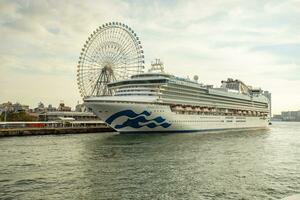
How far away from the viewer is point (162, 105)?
61062mm

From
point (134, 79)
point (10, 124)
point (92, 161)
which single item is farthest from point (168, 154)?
point (10, 124)

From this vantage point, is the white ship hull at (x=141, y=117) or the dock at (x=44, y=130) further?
the dock at (x=44, y=130)

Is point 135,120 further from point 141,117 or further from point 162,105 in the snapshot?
point 162,105

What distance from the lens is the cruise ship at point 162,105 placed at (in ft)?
185

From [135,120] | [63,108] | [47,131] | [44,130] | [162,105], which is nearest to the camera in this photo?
[135,120]

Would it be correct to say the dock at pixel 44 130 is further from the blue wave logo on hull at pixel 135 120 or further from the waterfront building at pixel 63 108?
the waterfront building at pixel 63 108

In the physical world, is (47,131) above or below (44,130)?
below

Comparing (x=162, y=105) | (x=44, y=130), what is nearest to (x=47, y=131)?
(x=44, y=130)

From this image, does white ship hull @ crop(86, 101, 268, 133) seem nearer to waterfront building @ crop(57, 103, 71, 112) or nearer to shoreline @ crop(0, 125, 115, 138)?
shoreline @ crop(0, 125, 115, 138)

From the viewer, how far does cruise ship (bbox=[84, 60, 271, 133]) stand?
5647 centimetres

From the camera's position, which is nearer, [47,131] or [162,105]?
[162,105]

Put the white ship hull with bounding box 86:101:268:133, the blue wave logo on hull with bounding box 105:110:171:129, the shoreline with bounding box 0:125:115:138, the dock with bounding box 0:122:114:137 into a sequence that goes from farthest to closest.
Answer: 1. the dock with bounding box 0:122:114:137
2. the shoreline with bounding box 0:125:115:138
3. the blue wave logo on hull with bounding box 105:110:171:129
4. the white ship hull with bounding box 86:101:268:133

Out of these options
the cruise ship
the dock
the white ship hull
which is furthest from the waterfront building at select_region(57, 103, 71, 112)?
the white ship hull

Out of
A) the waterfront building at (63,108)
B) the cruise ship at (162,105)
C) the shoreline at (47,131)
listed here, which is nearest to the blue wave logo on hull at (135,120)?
the cruise ship at (162,105)
